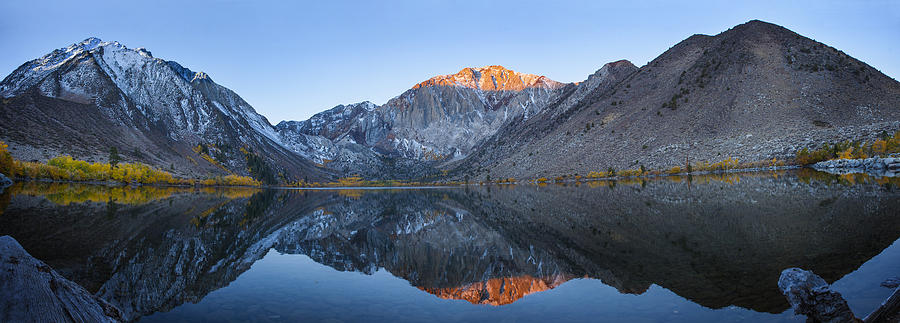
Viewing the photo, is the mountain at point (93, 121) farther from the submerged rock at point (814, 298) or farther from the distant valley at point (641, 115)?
the submerged rock at point (814, 298)

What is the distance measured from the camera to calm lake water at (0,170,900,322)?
33.1 feet

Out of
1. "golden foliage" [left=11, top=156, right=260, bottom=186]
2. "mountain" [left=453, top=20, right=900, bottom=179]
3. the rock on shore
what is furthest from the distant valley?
the rock on shore

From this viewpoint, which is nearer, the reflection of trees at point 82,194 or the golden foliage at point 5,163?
the reflection of trees at point 82,194

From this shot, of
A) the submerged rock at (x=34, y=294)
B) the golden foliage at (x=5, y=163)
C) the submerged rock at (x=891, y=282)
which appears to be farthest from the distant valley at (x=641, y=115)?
the submerged rock at (x=34, y=294)

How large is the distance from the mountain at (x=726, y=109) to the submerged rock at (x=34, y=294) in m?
104

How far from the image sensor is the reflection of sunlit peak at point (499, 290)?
471 inches

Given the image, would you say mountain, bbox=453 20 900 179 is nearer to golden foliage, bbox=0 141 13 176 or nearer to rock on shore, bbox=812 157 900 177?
rock on shore, bbox=812 157 900 177

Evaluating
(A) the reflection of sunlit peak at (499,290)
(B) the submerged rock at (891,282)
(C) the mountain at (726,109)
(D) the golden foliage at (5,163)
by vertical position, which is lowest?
(A) the reflection of sunlit peak at (499,290)

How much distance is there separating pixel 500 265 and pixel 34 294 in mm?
13801

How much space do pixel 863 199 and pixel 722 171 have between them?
228 ft

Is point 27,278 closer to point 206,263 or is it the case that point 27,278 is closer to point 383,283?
point 383,283

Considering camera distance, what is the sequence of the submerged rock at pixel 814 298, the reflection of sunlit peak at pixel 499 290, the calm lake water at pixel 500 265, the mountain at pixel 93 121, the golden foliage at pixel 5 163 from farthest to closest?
the mountain at pixel 93 121 → the golden foliage at pixel 5 163 → the reflection of sunlit peak at pixel 499 290 → the calm lake water at pixel 500 265 → the submerged rock at pixel 814 298

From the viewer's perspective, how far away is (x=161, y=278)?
13.2 metres

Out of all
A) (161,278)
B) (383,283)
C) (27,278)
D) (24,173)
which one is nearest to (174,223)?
(161,278)
